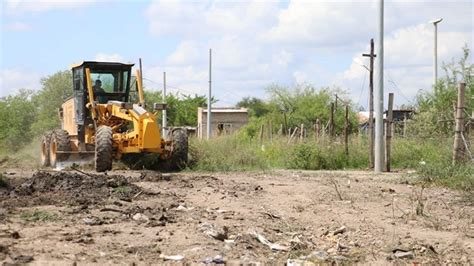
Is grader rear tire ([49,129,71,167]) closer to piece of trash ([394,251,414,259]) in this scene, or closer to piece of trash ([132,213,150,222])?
piece of trash ([132,213,150,222])

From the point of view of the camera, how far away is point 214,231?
1005 centimetres

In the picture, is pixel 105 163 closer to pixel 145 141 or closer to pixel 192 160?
pixel 145 141

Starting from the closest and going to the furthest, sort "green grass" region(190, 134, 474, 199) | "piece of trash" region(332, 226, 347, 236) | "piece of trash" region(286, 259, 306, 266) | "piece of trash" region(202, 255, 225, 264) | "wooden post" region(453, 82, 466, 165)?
"piece of trash" region(202, 255, 225, 264) < "piece of trash" region(286, 259, 306, 266) < "piece of trash" region(332, 226, 347, 236) < "wooden post" region(453, 82, 466, 165) < "green grass" region(190, 134, 474, 199)

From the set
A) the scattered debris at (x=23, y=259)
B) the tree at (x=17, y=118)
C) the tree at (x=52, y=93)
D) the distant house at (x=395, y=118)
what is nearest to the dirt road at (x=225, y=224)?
the scattered debris at (x=23, y=259)

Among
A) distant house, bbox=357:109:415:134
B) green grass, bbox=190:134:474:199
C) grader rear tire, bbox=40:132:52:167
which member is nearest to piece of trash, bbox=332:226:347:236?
green grass, bbox=190:134:474:199

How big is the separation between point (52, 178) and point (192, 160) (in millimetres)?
7166

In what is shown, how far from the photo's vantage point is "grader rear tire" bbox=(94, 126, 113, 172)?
19938mm

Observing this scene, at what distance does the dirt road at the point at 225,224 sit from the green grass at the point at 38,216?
0.09 ft

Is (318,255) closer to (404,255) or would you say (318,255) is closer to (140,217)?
(404,255)

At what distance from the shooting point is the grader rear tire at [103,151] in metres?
19.9

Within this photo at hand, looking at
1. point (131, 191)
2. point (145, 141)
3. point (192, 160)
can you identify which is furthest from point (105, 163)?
point (131, 191)

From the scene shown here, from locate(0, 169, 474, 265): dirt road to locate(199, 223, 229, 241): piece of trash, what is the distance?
1 cm

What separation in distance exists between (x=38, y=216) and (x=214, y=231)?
2540 millimetres

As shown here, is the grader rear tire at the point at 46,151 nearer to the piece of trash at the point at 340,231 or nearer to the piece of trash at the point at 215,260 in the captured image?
the piece of trash at the point at 340,231
